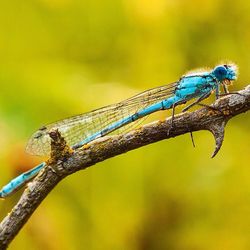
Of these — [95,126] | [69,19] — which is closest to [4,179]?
[95,126]

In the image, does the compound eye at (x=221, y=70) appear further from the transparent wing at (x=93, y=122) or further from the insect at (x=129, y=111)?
the transparent wing at (x=93, y=122)

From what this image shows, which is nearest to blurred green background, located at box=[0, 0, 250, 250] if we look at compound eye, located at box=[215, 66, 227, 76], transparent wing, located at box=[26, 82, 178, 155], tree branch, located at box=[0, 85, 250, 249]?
transparent wing, located at box=[26, 82, 178, 155]

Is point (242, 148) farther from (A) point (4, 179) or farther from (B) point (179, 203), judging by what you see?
(A) point (4, 179)

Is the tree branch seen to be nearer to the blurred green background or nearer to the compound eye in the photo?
the compound eye

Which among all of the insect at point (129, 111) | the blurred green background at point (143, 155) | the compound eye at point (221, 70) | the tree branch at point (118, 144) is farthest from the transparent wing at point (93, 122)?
the tree branch at point (118, 144)

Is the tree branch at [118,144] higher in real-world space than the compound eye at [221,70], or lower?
lower

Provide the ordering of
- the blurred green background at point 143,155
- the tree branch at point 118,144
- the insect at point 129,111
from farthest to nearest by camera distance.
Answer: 1. the blurred green background at point 143,155
2. the insect at point 129,111
3. the tree branch at point 118,144
